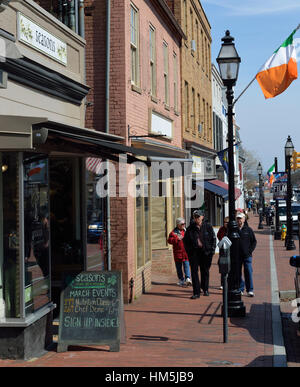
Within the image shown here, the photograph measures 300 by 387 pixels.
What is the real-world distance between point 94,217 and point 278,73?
4813mm

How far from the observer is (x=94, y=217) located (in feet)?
42.9

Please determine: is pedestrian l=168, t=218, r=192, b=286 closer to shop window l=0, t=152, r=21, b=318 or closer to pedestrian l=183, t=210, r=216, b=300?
pedestrian l=183, t=210, r=216, b=300

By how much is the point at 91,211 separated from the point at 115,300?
13.9 ft

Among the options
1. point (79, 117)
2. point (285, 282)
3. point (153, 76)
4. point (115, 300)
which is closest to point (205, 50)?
point (153, 76)

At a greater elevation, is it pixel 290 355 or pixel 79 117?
pixel 79 117

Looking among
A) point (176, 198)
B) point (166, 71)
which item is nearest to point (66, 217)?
point (166, 71)

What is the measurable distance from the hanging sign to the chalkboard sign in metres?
3.83

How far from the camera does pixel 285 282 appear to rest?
A: 16.1 meters

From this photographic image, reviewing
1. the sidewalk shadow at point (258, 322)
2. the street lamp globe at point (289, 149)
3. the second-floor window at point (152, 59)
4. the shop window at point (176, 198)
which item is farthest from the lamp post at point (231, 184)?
the street lamp globe at point (289, 149)

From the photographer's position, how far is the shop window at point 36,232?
848cm

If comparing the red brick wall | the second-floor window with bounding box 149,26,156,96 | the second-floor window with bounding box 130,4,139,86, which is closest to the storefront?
the second-floor window with bounding box 130,4,139,86

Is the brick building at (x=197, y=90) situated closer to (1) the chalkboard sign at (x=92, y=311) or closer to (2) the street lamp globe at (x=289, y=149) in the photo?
(2) the street lamp globe at (x=289, y=149)

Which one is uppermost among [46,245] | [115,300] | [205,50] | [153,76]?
[205,50]
